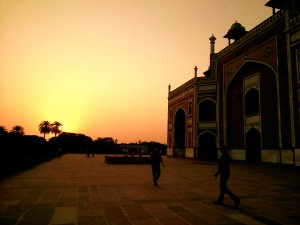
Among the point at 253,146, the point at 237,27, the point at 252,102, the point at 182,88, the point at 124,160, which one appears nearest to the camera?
the point at 124,160

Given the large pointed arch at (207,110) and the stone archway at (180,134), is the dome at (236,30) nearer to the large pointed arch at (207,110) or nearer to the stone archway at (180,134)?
the large pointed arch at (207,110)

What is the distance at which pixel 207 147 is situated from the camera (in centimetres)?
3394

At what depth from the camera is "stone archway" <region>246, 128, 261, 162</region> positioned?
2569cm

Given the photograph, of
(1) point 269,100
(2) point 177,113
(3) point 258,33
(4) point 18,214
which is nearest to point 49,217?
(4) point 18,214

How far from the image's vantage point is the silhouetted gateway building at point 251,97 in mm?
20344

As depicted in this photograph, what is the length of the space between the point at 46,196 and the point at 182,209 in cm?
404

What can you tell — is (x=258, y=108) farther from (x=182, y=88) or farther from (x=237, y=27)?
(x=182, y=88)

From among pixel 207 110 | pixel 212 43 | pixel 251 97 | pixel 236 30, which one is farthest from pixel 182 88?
pixel 251 97

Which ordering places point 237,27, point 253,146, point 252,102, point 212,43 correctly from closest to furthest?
point 253,146 < point 252,102 < point 237,27 < point 212,43

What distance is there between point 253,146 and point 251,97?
15.4ft

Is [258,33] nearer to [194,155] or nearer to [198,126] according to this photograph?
[198,126]

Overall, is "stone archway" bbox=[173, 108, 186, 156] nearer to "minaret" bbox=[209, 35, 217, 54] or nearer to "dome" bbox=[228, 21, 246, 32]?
"minaret" bbox=[209, 35, 217, 54]

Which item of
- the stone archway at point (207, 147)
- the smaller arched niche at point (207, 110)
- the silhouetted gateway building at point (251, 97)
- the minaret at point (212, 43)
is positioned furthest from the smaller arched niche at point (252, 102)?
the minaret at point (212, 43)

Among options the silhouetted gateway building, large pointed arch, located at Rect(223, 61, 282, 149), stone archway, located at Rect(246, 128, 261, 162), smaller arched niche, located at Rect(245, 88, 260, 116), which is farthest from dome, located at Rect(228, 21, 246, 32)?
stone archway, located at Rect(246, 128, 261, 162)
